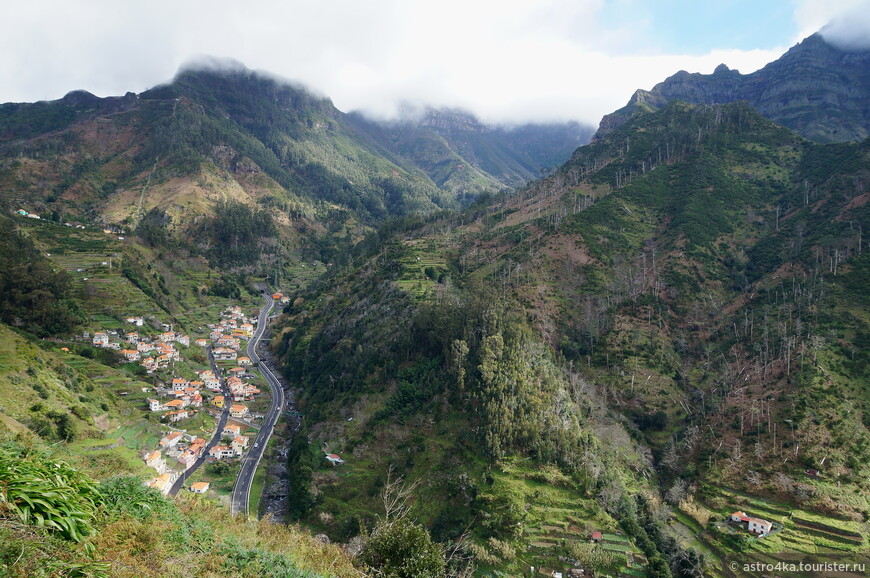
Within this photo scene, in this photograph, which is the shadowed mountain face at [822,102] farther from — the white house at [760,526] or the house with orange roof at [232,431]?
the house with orange roof at [232,431]

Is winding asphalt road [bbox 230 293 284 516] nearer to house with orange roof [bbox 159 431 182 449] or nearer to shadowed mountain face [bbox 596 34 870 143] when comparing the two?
house with orange roof [bbox 159 431 182 449]

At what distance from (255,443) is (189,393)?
17.0m

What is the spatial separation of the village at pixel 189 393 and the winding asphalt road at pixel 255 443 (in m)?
1.55

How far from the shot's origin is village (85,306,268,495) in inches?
2194

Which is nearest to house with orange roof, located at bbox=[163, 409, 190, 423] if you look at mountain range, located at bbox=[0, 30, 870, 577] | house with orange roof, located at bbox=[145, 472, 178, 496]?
mountain range, located at bbox=[0, 30, 870, 577]

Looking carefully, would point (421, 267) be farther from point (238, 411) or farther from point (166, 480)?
point (166, 480)

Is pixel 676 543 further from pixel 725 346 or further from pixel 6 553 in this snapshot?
pixel 6 553

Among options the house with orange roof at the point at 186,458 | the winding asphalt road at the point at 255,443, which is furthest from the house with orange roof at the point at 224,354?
the house with orange roof at the point at 186,458

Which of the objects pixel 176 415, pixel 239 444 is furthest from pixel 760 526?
pixel 176 415

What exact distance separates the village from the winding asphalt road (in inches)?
61.2

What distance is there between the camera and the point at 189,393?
7194cm

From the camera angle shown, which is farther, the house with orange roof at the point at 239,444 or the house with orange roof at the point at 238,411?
the house with orange roof at the point at 238,411

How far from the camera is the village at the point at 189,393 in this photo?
55719mm

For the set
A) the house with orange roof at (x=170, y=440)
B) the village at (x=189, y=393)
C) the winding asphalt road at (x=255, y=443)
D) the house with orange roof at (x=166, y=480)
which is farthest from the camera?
the house with orange roof at (x=170, y=440)
